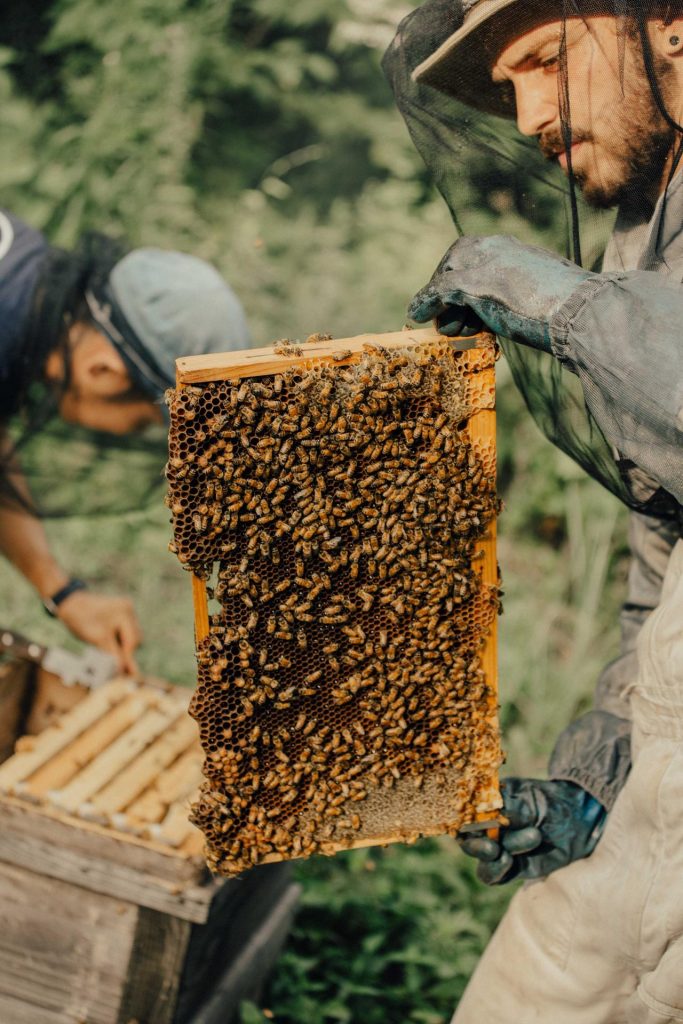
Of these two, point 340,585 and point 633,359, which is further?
point 340,585

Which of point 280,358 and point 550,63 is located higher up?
point 550,63

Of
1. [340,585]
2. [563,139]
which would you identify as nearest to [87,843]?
[340,585]

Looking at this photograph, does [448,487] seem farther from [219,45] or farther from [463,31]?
[219,45]

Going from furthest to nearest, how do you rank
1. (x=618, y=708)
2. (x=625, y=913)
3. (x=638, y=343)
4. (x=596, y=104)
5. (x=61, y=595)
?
(x=61, y=595)
(x=618, y=708)
(x=625, y=913)
(x=596, y=104)
(x=638, y=343)

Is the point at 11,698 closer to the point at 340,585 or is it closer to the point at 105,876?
the point at 105,876

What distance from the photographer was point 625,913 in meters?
2.60

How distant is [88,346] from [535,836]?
124 inches

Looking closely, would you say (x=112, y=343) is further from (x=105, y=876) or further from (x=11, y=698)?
(x=105, y=876)

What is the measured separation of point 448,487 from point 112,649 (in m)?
2.71

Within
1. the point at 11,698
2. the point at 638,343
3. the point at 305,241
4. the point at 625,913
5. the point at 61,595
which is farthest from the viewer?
the point at 305,241

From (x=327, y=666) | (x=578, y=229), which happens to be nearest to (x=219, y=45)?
(x=578, y=229)

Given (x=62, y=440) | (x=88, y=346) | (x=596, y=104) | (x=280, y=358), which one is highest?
(x=596, y=104)

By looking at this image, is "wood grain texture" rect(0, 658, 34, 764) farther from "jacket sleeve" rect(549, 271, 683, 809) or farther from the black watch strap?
"jacket sleeve" rect(549, 271, 683, 809)

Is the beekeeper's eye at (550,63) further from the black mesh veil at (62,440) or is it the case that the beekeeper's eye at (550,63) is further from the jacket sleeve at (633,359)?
the black mesh veil at (62,440)
